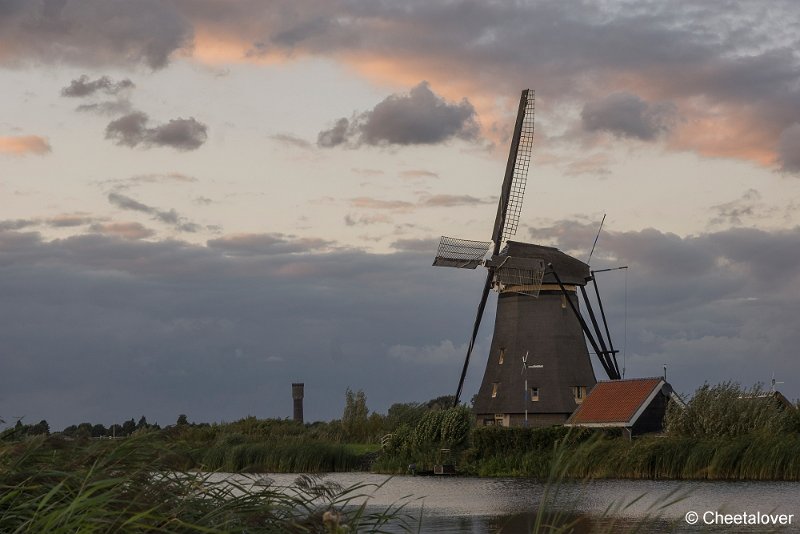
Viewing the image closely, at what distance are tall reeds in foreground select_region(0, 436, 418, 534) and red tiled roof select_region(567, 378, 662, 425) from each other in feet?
83.6

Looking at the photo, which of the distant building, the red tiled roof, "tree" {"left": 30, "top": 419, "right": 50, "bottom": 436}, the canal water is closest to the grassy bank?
the canal water

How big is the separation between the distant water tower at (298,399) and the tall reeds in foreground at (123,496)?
45.9m

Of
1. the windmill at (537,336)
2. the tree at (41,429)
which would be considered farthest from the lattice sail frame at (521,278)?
the tree at (41,429)

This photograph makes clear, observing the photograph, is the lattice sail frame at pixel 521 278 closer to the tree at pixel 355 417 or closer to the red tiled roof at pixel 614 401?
the red tiled roof at pixel 614 401

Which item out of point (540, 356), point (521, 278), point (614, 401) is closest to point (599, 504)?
point (614, 401)

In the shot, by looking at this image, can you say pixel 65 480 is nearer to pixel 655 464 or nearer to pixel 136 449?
pixel 136 449

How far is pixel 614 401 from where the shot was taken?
30.2m

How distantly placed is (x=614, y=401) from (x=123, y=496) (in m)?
26.9

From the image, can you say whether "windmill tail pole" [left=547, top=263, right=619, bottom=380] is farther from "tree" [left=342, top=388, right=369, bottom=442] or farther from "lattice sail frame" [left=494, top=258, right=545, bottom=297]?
"tree" [left=342, top=388, right=369, bottom=442]

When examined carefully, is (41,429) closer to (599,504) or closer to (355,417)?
(599,504)

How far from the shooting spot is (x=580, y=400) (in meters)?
32.1

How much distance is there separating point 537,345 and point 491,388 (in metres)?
2.13

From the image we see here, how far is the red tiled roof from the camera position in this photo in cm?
2947

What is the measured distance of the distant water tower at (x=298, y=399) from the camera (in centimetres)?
5054
